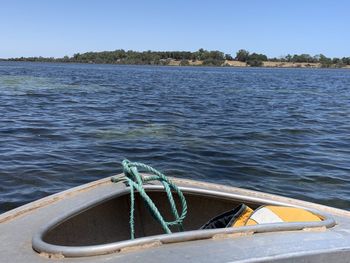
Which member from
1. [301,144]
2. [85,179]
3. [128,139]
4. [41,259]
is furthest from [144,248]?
[301,144]

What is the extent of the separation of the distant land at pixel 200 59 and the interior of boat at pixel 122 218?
574 ft

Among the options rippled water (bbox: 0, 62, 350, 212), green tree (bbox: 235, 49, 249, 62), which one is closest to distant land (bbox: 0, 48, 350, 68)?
green tree (bbox: 235, 49, 249, 62)

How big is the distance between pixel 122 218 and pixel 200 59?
184m

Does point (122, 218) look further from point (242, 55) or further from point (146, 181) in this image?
point (242, 55)

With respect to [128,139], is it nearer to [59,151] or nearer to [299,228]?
[59,151]

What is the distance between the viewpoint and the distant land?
181 meters

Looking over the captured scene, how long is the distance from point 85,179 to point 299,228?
5.60m

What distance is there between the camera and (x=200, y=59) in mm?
185375

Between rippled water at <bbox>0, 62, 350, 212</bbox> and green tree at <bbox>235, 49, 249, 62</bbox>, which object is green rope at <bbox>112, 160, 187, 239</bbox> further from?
green tree at <bbox>235, 49, 249, 62</bbox>

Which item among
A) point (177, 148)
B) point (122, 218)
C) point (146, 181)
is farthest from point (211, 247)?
point (177, 148)

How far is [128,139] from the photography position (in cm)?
1189

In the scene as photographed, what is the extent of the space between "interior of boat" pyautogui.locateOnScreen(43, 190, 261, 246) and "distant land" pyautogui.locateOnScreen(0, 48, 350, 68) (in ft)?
574

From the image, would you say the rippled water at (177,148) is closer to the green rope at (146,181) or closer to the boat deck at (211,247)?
the green rope at (146,181)

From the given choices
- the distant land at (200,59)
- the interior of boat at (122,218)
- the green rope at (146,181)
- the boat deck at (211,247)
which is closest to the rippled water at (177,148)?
the interior of boat at (122,218)
